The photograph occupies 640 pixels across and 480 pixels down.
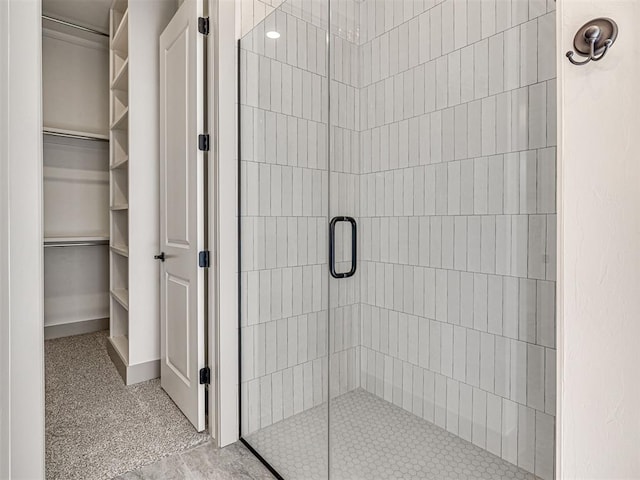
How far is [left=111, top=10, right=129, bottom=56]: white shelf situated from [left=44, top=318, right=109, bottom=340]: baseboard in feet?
7.96

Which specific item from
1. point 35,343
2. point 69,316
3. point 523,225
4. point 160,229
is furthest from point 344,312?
point 69,316

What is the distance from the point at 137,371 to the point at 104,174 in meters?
2.09

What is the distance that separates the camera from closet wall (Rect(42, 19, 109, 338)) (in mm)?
3332

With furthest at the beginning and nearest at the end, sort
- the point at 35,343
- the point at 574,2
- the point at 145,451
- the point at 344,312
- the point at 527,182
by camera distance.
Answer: the point at 145,451
the point at 344,312
the point at 527,182
the point at 35,343
the point at 574,2

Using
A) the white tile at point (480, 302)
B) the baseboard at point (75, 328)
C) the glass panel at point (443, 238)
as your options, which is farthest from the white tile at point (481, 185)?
the baseboard at point (75, 328)

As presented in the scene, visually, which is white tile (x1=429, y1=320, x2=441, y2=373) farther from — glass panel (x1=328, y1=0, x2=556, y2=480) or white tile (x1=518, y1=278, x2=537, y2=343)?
white tile (x1=518, y1=278, x2=537, y2=343)

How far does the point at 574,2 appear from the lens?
26.8 inches

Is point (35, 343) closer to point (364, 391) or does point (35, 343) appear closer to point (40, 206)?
point (40, 206)

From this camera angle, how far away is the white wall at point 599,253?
61cm

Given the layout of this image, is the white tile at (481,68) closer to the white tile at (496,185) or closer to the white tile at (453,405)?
the white tile at (496,185)

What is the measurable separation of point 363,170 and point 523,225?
65 cm

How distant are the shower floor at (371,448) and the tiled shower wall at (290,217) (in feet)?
0.25

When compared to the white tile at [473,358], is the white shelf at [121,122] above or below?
above

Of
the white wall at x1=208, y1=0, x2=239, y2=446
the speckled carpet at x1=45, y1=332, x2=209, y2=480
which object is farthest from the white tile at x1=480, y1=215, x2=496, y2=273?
the speckled carpet at x1=45, y1=332, x2=209, y2=480
